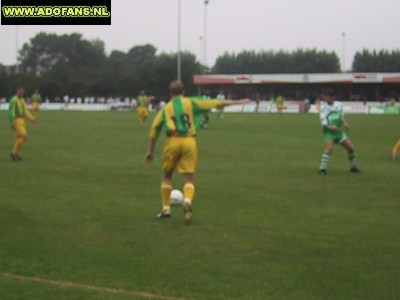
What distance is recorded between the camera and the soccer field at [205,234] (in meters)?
6.30

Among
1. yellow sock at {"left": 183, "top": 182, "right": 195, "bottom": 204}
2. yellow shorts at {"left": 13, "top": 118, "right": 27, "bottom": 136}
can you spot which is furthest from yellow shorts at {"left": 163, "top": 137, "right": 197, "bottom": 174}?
yellow shorts at {"left": 13, "top": 118, "right": 27, "bottom": 136}

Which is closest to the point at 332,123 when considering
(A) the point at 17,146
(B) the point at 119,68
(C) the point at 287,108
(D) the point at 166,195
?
(D) the point at 166,195

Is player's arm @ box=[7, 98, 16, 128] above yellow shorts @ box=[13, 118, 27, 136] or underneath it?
above

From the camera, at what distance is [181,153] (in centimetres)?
943

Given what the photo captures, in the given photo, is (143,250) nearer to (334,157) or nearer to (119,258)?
(119,258)

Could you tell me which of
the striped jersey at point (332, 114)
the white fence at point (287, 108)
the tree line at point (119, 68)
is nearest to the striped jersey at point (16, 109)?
the striped jersey at point (332, 114)

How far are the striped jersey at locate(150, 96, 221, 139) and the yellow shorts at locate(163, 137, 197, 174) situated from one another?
0.28ft

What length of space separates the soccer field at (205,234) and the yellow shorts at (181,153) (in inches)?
30.0

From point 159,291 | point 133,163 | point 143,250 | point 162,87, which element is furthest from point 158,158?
point 162,87

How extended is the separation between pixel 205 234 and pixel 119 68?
84759mm

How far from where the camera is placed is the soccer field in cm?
630

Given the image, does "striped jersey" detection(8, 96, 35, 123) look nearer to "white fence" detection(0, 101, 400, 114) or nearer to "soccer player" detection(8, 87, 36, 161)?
"soccer player" detection(8, 87, 36, 161)

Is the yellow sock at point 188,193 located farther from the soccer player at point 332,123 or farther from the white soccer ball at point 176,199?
the soccer player at point 332,123

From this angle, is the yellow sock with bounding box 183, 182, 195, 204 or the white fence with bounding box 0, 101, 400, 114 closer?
the yellow sock with bounding box 183, 182, 195, 204
